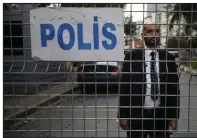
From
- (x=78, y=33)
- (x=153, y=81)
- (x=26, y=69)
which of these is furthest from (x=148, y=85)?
(x=26, y=69)

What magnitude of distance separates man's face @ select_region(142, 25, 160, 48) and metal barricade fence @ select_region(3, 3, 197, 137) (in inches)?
1.2

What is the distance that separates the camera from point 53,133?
2.91 m

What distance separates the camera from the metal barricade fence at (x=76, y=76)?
2.59 meters

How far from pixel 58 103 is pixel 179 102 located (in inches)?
37.4

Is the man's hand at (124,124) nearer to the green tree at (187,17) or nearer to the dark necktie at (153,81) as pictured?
the dark necktie at (153,81)

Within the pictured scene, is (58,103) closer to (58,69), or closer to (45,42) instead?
(58,69)

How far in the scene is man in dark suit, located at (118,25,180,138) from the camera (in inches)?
106

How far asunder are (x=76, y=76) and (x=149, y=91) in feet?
2.07

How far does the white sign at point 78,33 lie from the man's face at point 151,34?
0.59 ft

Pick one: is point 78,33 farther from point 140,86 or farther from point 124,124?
point 124,124

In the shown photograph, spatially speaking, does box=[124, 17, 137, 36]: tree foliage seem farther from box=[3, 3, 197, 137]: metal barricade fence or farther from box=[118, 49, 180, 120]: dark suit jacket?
box=[118, 49, 180, 120]: dark suit jacket

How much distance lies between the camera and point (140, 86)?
279 cm

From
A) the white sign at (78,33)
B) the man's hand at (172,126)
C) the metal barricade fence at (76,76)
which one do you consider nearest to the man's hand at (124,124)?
the metal barricade fence at (76,76)

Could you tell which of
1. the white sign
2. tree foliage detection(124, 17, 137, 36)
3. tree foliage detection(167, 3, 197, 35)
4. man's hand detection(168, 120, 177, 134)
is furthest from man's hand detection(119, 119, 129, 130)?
tree foliage detection(167, 3, 197, 35)
